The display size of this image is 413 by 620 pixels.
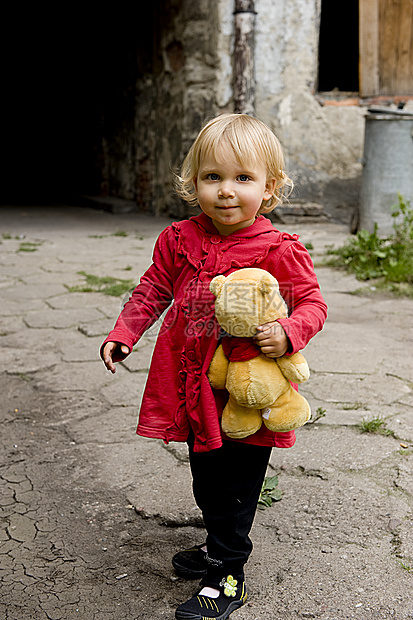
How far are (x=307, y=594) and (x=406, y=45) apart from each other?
618 centimetres

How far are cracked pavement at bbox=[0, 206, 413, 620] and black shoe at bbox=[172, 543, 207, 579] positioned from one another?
0.08 ft

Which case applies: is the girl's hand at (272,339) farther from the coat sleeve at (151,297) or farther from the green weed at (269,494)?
the green weed at (269,494)

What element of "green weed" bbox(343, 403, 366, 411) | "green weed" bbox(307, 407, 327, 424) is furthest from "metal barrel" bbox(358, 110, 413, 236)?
"green weed" bbox(307, 407, 327, 424)

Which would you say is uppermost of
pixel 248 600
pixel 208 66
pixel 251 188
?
pixel 208 66

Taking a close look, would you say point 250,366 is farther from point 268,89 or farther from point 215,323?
point 268,89

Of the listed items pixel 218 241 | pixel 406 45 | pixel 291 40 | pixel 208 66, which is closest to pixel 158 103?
pixel 208 66

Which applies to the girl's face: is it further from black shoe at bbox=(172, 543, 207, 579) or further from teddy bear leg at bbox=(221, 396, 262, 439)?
black shoe at bbox=(172, 543, 207, 579)

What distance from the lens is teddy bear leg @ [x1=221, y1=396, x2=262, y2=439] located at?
134 centimetres

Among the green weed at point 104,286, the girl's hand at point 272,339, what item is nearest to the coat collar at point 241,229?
the girl's hand at point 272,339

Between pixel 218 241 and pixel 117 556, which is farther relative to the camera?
pixel 117 556

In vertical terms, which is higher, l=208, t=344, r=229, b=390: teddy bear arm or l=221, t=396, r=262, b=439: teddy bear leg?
l=208, t=344, r=229, b=390: teddy bear arm

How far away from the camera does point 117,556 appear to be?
5.33 ft

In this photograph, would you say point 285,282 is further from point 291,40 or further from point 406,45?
point 406,45

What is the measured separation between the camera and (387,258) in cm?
443
